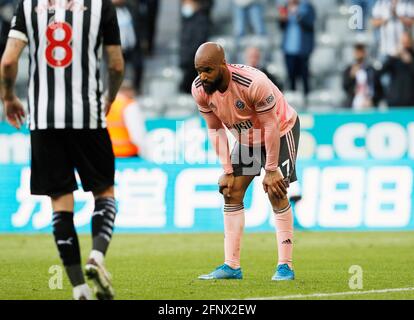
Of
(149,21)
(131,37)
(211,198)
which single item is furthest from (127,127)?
(149,21)

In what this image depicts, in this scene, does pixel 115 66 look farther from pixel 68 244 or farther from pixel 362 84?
pixel 362 84

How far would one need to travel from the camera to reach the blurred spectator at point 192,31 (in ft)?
62.7

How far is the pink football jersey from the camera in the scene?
28.3ft

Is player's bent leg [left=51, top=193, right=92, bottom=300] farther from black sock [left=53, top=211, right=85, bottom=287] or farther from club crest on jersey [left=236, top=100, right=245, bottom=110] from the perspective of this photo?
club crest on jersey [left=236, top=100, right=245, bottom=110]

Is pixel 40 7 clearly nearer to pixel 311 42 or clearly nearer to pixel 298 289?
pixel 298 289

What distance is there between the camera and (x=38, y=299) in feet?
25.7

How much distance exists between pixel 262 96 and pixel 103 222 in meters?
1.78

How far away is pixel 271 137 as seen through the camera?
8664mm

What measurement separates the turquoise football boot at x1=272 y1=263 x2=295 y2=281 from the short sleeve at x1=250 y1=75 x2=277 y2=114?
1.29 metres

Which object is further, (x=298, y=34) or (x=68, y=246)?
(x=298, y=34)

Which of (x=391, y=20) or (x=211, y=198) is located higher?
(x=391, y=20)

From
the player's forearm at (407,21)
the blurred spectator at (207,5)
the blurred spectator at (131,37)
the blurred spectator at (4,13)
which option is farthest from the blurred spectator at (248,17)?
the blurred spectator at (4,13)

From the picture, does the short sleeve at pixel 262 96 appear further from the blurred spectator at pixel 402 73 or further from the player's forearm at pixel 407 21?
the player's forearm at pixel 407 21

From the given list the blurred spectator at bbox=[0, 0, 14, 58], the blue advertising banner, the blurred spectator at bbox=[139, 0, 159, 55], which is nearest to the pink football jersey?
the blue advertising banner
